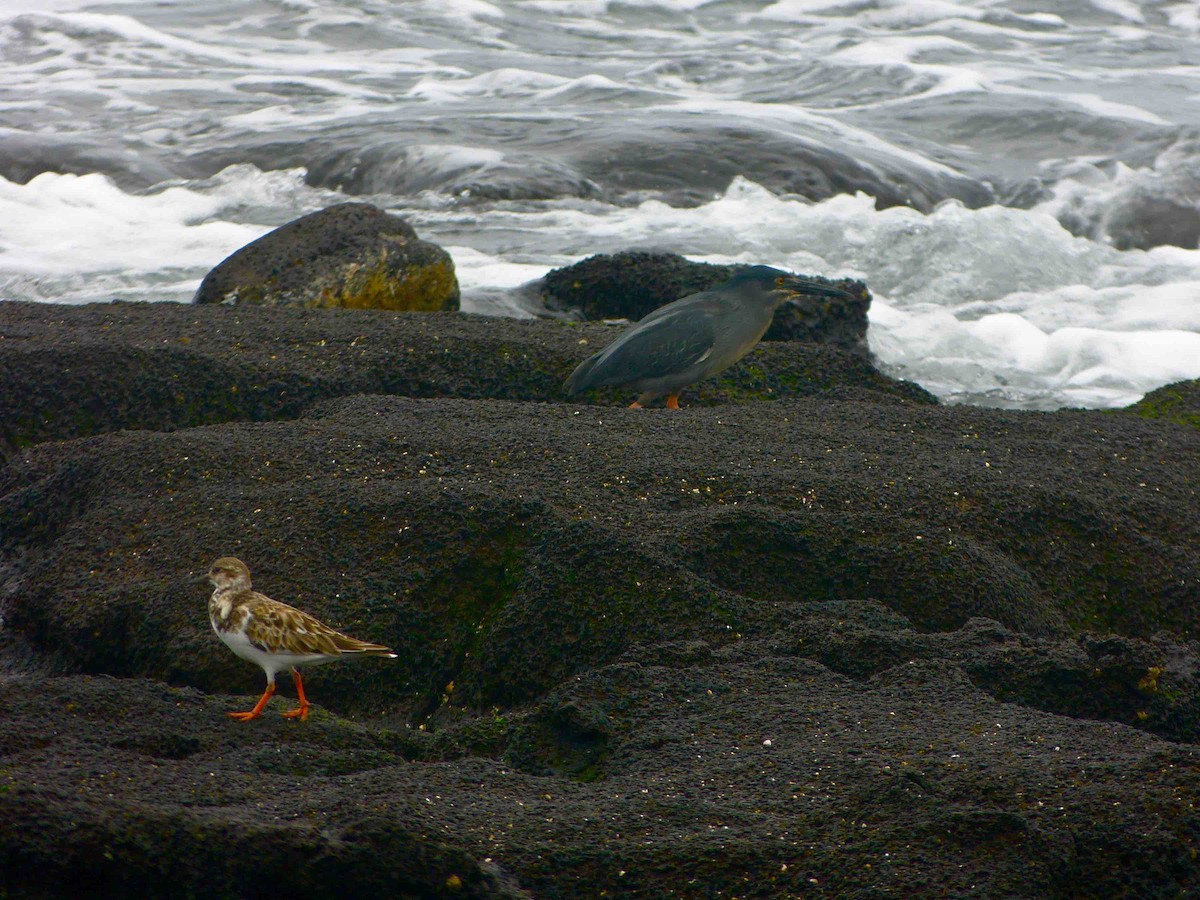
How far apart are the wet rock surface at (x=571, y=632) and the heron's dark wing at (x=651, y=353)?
244 mm

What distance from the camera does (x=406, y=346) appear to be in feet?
20.0

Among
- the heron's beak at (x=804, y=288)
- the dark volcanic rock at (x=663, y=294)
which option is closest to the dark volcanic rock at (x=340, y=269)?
the dark volcanic rock at (x=663, y=294)

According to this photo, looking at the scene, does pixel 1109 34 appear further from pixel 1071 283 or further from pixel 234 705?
pixel 234 705

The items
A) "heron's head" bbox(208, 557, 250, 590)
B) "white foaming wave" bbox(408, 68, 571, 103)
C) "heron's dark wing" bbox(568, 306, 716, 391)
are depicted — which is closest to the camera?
"heron's head" bbox(208, 557, 250, 590)

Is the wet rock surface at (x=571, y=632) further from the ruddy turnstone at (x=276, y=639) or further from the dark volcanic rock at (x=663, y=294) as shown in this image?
the dark volcanic rock at (x=663, y=294)

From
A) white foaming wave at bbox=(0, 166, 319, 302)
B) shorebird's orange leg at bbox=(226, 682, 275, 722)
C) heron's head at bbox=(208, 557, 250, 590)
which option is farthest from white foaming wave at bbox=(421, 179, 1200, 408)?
shorebird's orange leg at bbox=(226, 682, 275, 722)

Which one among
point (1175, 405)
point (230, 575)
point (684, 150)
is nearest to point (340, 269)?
point (230, 575)

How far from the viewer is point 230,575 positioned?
11.6 feet

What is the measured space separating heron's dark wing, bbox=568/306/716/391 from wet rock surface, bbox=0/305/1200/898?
0.24 m

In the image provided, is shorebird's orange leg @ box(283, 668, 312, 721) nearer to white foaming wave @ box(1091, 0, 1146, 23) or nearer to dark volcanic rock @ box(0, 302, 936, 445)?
dark volcanic rock @ box(0, 302, 936, 445)

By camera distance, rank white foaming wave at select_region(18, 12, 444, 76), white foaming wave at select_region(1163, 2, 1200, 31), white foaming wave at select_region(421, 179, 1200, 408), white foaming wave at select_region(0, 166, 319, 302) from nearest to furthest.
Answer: white foaming wave at select_region(421, 179, 1200, 408) → white foaming wave at select_region(0, 166, 319, 302) → white foaming wave at select_region(18, 12, 444, 76) → white foaming wave at select_region(1163, 2, 1200, 31)

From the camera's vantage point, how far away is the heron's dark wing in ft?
19.3

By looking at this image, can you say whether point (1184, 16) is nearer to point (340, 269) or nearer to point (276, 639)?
point (340, 269)

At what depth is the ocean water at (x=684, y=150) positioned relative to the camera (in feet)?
34.3
